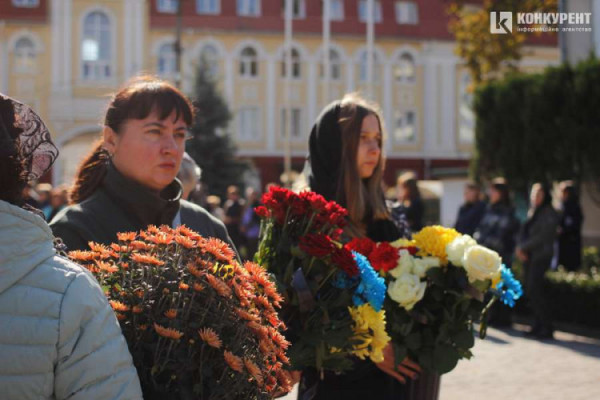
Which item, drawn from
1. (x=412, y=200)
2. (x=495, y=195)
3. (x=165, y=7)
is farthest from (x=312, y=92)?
(x=495, y=195)

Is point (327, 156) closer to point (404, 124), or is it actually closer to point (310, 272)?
point (310, 272)

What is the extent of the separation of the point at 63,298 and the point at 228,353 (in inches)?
15.1

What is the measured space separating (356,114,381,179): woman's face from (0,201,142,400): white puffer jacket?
8.26ft

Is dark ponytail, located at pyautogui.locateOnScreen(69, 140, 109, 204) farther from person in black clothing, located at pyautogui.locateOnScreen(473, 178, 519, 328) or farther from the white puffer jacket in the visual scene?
person in black clothing, located at pyautogui.locateOnScreen(473, 178, 519, 328)

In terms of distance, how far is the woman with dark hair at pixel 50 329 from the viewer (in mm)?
1688

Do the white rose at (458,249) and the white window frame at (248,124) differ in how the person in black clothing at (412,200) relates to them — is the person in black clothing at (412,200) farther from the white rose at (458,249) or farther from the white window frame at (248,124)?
the white window frame at (248,124)

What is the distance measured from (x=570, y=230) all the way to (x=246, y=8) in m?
32.3

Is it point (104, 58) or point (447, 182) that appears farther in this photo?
point (104, 58)

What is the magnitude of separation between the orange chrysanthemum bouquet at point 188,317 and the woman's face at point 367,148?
2083 millimetres

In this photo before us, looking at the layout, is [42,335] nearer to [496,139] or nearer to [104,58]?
[496,139]

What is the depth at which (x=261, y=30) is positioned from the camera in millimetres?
41844

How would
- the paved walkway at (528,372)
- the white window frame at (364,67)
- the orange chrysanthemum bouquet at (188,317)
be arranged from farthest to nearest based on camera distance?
the white window frame at (364,67), the paved walkway at (528,372), the orange chrysanthemum bouquet at (188,317)

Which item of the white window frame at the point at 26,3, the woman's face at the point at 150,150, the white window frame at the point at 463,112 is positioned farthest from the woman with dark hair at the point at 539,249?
the white window frame at the point at 26,3

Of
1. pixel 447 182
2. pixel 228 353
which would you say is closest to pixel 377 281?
pixel 228 353
